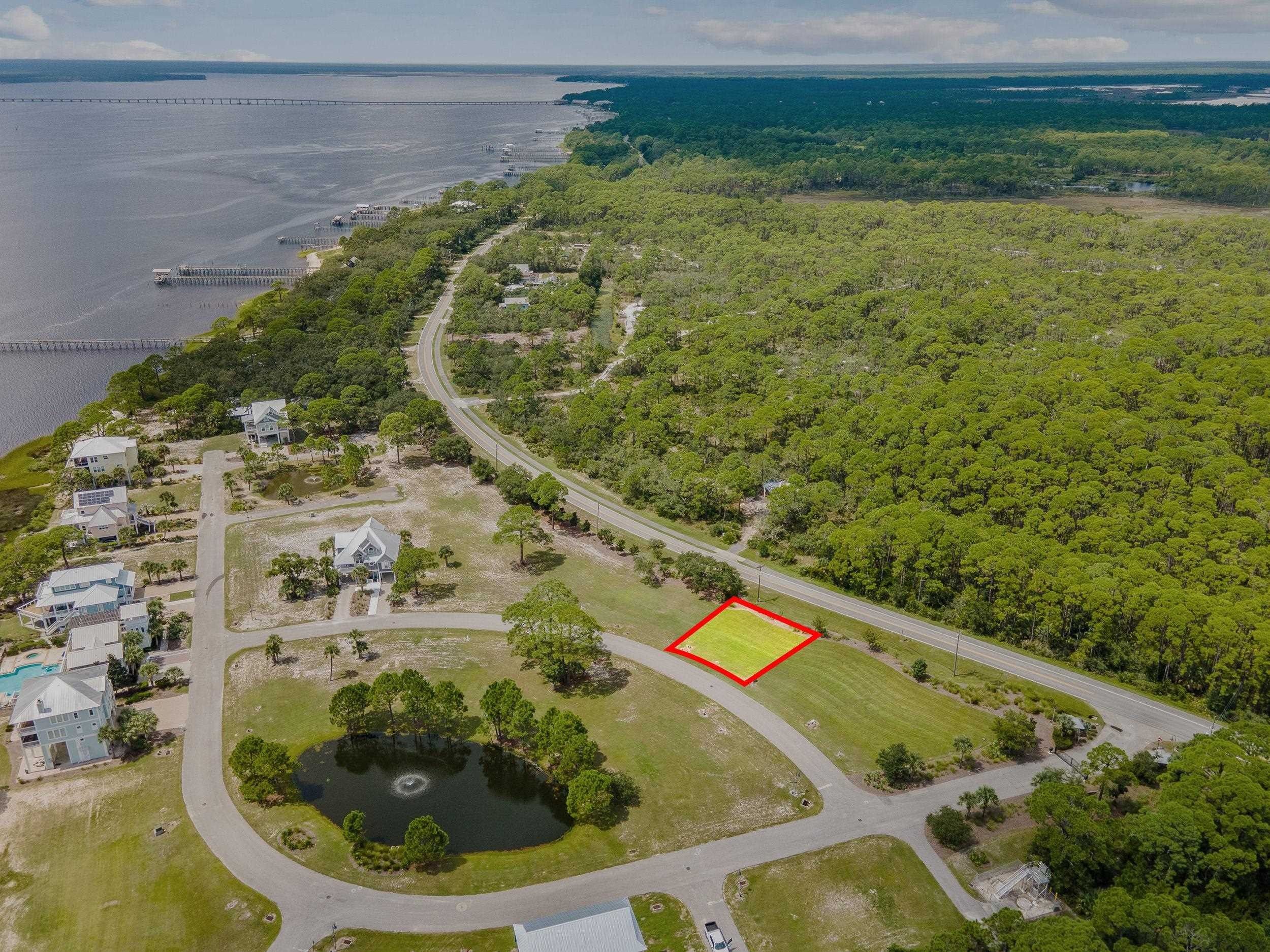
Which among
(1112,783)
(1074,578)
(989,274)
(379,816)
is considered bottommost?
(379,816)

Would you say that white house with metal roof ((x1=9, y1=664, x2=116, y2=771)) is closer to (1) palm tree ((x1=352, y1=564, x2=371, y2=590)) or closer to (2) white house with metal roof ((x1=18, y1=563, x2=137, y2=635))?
(2) white house with metal roof ((x1=18, y1=563, x2=137, y2=635))

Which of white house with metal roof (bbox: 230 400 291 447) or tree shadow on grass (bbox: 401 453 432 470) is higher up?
white house with metal roof (bbox: 230 400 291 447)

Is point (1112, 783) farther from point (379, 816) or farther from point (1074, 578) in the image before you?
point (379, 816)

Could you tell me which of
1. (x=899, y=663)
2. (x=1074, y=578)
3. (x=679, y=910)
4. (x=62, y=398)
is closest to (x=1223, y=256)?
(x=1074, y=578)

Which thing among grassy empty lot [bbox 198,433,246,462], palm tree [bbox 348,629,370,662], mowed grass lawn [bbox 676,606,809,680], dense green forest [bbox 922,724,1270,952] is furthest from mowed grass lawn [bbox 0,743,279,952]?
grassy empty lot [bbox 198,433,246,462]

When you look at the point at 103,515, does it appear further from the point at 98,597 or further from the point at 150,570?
the point at 98,597

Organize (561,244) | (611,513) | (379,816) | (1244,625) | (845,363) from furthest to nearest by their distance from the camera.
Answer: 1. (561,244)
2. (845,363)
3. (611,513)
4. (1244,625)
5. (379,816)

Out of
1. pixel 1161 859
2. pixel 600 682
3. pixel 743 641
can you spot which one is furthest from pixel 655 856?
Result: pixel 1161 859
